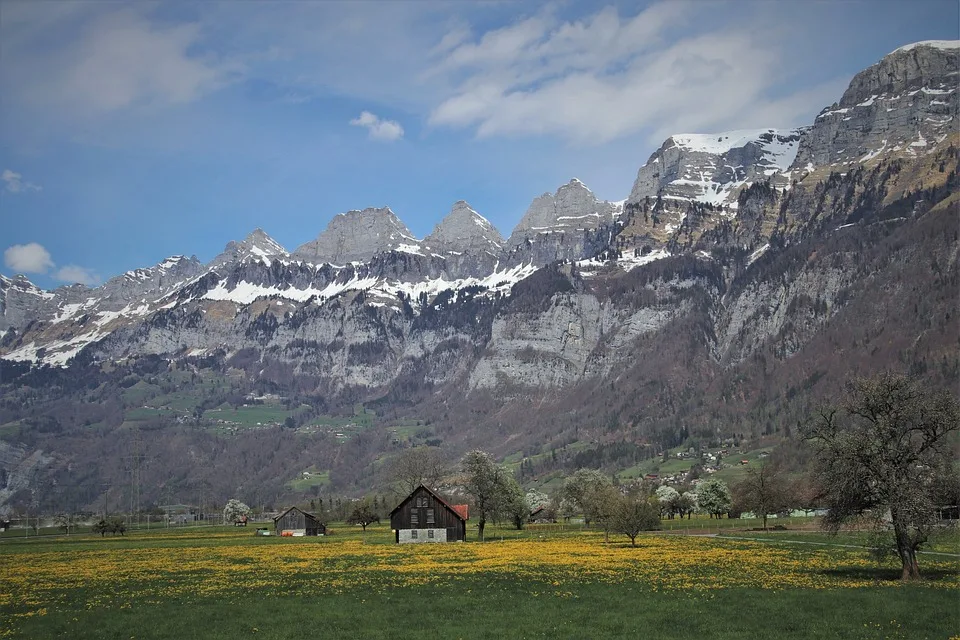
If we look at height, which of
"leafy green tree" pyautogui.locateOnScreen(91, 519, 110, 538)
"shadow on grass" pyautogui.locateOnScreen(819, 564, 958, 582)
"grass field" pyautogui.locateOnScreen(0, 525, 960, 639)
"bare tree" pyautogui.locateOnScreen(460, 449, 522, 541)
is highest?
"bare tree" pyautogui.locateOnScreen(460, 449, 522, 541)

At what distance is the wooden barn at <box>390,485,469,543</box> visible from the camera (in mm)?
106375

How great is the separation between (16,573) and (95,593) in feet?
71.8

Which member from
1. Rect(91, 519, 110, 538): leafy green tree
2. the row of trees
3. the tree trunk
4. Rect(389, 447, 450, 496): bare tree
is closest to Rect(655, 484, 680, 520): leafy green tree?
Rect(389, 447, 450, 496): bare tree

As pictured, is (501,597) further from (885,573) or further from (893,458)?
(885,573)

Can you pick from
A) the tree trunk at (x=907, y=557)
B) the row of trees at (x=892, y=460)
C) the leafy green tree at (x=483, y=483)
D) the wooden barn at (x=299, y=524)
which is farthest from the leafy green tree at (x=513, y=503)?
the tree trunk at (x=907, y=557)

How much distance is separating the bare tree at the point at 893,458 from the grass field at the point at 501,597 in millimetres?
3605

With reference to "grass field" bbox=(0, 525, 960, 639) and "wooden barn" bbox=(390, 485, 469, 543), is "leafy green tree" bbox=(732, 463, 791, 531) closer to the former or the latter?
"wooden barn" bbox=(390, 485, 469, 543)

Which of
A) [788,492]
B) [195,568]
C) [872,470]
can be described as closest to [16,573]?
[195,568]

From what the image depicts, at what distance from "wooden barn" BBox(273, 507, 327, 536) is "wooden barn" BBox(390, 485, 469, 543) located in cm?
4646

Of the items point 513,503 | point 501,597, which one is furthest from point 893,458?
point 513,503

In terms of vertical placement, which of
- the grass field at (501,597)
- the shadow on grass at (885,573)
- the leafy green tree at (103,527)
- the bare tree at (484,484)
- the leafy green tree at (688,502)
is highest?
the bare tree at (484,484)

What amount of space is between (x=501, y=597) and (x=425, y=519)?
61.4m

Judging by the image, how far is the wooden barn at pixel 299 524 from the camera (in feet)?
490

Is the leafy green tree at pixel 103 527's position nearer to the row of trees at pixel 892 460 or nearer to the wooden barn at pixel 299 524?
the wooden barn at pixel 299 524
